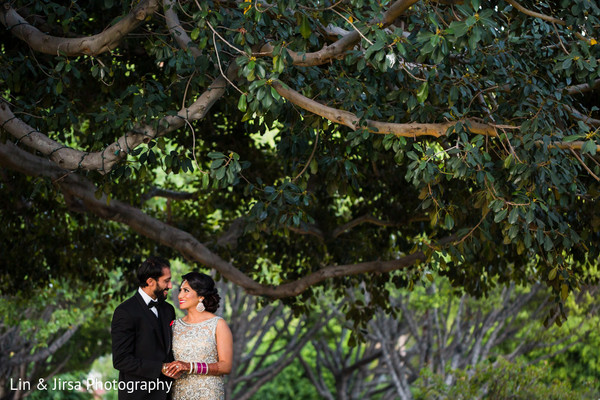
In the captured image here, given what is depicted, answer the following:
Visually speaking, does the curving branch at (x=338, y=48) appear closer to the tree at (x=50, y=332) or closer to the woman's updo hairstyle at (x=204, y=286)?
the woman's updo hairstyle at (x=204, y=286)

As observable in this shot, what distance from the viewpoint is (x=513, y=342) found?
22578 mm

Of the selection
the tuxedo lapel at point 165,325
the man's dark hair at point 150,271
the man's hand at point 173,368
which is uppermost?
the man's dark hair at point 150,271

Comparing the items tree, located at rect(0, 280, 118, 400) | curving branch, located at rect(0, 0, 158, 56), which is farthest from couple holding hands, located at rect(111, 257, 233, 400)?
tree, located at rect(0, 280, 118, 400)

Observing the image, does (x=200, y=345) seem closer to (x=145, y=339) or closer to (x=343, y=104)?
(x=145, y=339)

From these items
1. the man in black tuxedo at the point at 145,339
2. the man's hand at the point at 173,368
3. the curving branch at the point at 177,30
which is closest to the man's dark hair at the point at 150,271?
the man in black tuxedo at the point at 145,339

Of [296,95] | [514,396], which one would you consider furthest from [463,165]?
[514,396]

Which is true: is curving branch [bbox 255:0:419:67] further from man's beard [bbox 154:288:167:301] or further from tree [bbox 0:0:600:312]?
man's beard [bbox 154:288:167:301]

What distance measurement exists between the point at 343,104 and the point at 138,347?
243cm

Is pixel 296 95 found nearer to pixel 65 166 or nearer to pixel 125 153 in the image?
pixel 125 153

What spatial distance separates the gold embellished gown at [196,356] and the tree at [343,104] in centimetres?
100

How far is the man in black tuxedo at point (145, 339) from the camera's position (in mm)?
4941

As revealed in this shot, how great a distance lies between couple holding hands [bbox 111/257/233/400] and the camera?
4.96 m

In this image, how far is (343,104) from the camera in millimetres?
6109

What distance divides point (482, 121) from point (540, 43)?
1043 mm
